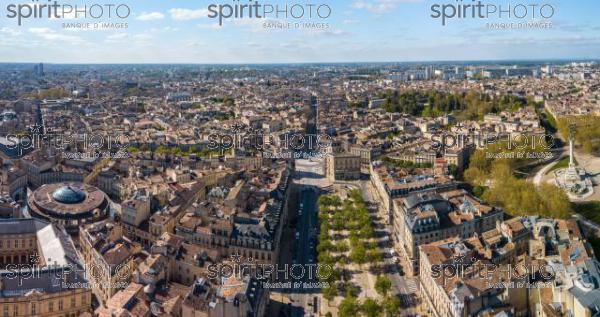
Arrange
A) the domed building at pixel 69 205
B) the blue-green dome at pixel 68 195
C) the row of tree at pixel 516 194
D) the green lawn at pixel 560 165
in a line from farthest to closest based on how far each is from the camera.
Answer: the green lawn at pixel 560 165 < the blue-green dome at pixel 68 195 < the row of tree at pixel 516 194 < the domed building at pixel 69 205

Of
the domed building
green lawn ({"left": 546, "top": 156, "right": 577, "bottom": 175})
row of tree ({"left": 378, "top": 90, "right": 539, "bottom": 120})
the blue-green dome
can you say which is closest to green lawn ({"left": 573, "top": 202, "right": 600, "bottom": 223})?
green lawn ({"left": 546, "top": 156, "right": 577, "bottom": 175})

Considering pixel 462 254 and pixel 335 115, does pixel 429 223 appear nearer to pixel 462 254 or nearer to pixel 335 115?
pixel 462 254

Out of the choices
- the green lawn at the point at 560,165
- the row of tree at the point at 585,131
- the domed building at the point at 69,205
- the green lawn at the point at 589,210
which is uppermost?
the row of tree at the point at 585,131

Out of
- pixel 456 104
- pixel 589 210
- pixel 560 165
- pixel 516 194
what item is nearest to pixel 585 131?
pixel 560 165

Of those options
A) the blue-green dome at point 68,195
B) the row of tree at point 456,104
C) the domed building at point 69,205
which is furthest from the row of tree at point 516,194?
the row of tree at point 456,104

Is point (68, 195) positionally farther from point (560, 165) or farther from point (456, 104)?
point (456, 104)

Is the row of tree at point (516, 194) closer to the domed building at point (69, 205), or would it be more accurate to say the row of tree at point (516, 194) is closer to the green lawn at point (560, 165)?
the green lawn at point (560, 165)
